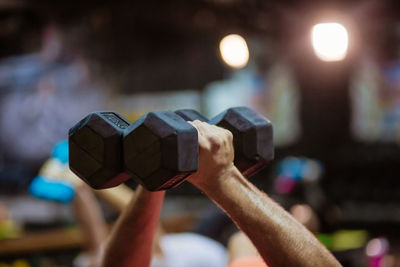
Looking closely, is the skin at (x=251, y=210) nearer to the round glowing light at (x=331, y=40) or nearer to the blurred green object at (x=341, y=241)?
the blurred green object at (x=341, y=241)

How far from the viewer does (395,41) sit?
29.1ft

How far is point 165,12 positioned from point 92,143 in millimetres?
6246

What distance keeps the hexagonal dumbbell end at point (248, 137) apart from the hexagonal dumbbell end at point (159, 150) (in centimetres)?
17

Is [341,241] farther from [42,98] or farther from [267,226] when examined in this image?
[42,98]

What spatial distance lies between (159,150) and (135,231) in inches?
11.6

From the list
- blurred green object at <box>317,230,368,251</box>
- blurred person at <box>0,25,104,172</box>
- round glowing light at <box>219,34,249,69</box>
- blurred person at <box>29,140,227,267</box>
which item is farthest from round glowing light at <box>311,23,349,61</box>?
blurred person at <box>0,25,104,172</box>

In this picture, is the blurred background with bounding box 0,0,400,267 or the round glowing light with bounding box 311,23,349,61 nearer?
the round glowing light with bounding box 311,23,349,61

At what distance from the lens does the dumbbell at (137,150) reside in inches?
33.5

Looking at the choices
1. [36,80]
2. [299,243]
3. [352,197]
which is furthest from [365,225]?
[299,243]

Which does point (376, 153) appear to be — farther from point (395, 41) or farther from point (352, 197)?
point (395, 41)

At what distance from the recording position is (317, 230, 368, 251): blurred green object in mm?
3391

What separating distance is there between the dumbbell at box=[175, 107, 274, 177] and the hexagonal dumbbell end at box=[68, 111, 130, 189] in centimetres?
22

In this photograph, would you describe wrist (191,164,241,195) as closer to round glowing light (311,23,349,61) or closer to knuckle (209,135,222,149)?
knuckle (209,135,222,149)

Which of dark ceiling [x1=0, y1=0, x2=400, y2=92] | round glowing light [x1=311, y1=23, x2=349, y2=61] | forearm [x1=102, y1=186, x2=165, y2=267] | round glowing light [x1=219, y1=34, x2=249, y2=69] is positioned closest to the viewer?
forearm [x1=102, y1=186, x2=165, y2=267]
